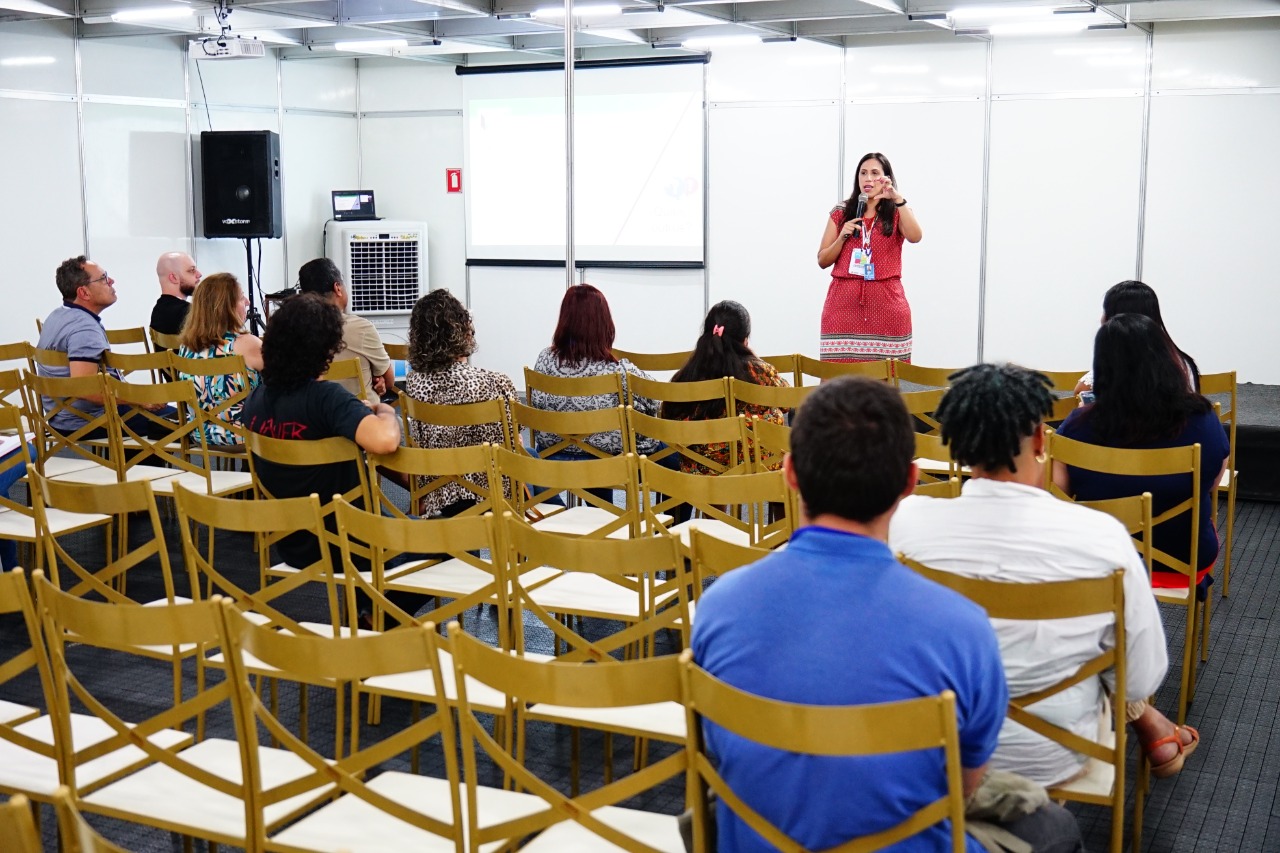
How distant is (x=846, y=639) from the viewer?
178 cm

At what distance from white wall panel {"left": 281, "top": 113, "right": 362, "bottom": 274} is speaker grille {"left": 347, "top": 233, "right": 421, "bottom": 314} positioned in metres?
0.51

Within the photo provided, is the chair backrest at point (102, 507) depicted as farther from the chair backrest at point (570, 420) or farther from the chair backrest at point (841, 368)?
the chair backrest at point (841, 368)

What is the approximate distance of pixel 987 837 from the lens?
2.09 meters

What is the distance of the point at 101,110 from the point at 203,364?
465 centimetres

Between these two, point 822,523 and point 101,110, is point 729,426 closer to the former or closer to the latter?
point 822,523

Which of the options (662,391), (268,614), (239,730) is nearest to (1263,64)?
(662,391)

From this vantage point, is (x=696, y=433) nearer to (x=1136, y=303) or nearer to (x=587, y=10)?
(x=1136, y=303)

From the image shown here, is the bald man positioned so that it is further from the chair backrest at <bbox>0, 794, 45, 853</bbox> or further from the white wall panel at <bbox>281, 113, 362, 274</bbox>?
the chair backrest at <bbox>0, 794, 45, 853</bbox>

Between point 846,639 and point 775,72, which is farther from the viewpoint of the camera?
point 775,72

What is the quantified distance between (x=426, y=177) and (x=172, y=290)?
430cm

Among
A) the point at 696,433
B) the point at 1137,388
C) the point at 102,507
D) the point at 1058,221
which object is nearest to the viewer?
the point at 102,507

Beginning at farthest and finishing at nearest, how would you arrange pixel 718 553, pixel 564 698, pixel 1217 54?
pixel 1217 54
pixel 718 553
pixel 564 698

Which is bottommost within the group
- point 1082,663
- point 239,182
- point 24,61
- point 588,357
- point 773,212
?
point 1082,663

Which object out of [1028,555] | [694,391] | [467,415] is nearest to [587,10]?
[694,391]
